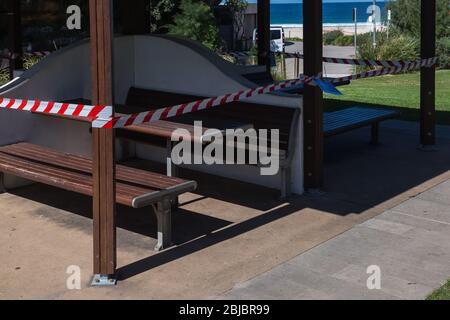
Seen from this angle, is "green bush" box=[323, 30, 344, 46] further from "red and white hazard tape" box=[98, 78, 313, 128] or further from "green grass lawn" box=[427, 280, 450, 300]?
"green grass lawn" box=[427, 280, 450, 300]

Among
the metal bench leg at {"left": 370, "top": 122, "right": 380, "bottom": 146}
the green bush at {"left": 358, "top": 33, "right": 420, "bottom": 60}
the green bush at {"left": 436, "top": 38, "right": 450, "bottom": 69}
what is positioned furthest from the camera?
the green bush at {"left": 436, "top": 38, "right": 450, "bottom": 69}

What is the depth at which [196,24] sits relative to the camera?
24.9 metres

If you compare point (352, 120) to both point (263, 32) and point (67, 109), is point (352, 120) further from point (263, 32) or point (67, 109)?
point (67, 109)

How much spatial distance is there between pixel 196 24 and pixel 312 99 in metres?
17.9

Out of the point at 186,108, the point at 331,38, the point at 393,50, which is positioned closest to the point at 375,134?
the point at 186,108

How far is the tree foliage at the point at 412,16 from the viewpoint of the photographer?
24391 mm

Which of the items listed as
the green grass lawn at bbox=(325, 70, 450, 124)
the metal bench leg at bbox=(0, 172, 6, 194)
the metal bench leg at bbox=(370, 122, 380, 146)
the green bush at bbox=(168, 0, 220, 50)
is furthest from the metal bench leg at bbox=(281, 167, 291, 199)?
the green bush at bbox=(168, 0, 220, 50)

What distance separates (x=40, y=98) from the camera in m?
8.53

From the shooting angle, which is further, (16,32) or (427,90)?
(16,32)

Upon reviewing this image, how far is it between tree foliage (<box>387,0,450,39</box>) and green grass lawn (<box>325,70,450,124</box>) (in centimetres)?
446

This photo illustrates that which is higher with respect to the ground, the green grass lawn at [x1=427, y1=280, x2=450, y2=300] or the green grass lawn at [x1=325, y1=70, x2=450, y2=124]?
the green grass lawn at [x1=325, y1=70, x2=450, y2=124]

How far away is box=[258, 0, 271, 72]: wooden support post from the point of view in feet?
38.8
